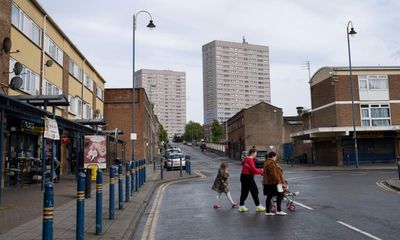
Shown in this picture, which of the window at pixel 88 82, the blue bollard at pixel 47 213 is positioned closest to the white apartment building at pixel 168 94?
the window at pixel 88 82

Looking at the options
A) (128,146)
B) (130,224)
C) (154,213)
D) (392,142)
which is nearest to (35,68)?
(154,213)

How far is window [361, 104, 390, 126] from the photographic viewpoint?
42.4m

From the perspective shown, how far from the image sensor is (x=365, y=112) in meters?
42.5

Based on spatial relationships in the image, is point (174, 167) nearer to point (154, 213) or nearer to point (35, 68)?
point (35, 68)

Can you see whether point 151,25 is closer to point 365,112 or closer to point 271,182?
point 271,182

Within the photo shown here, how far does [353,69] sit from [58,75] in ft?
91.6

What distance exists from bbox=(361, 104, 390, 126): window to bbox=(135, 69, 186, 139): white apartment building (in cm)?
8853

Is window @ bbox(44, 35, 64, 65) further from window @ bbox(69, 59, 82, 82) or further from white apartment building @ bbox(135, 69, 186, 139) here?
white apartment building @ bbox(135, 69, 186, 139)

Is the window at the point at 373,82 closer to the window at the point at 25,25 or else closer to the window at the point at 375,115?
the window at the point at 375,115

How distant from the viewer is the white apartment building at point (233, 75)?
6437 inches

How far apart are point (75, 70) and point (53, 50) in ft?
21.3

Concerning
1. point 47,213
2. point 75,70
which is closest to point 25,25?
point 75,70

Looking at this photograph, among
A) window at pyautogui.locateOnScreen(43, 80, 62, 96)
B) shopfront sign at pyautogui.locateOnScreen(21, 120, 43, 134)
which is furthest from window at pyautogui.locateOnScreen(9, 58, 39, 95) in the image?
shopfront sign at pyautogui.locateOnScreen(21, 120, 43, 134)

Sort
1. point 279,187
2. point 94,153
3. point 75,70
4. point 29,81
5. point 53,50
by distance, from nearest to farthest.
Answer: point 279,187
point 94,153
point 29,81
point 53,50
point 75,70
